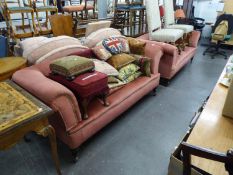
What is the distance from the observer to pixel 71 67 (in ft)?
5.11

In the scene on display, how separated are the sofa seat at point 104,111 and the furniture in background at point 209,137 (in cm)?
77

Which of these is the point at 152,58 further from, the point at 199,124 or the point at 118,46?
the point at 199,124

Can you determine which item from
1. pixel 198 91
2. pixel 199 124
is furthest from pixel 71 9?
pixel 199 124

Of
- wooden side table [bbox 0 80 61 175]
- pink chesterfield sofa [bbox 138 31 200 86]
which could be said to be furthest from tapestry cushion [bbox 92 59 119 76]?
pink chesterfield sofa [bbox 138 31 200 86]

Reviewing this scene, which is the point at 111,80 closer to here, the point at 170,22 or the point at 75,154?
the point at 75,154

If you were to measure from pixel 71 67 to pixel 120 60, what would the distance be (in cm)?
86

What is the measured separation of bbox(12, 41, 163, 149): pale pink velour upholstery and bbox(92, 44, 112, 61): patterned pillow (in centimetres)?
43

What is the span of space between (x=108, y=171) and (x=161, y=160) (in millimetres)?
480

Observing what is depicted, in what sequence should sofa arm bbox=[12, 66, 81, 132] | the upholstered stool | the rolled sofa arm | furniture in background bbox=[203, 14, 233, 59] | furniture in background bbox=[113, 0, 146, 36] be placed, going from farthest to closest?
furniture in background bbox=[113, 0, 146, 36]
furniture in background bbox=[203, 14, 233, 59]
the rolled sofa arm
the upholstered stool
sofa arm bbox=[12, 66, 81, 132]

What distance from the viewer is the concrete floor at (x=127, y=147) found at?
1.59 m

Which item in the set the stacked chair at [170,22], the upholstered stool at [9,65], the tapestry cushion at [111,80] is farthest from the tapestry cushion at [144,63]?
the stacked chair at [170,22]

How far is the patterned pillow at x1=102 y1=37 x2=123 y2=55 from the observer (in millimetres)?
2303

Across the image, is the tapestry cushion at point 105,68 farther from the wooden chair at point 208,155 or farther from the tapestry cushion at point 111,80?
the wooden chair at point 208,155

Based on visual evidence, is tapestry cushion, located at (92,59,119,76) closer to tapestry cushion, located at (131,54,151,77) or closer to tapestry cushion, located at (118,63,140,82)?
tapestry cushion, located at (118,63,140,82)
